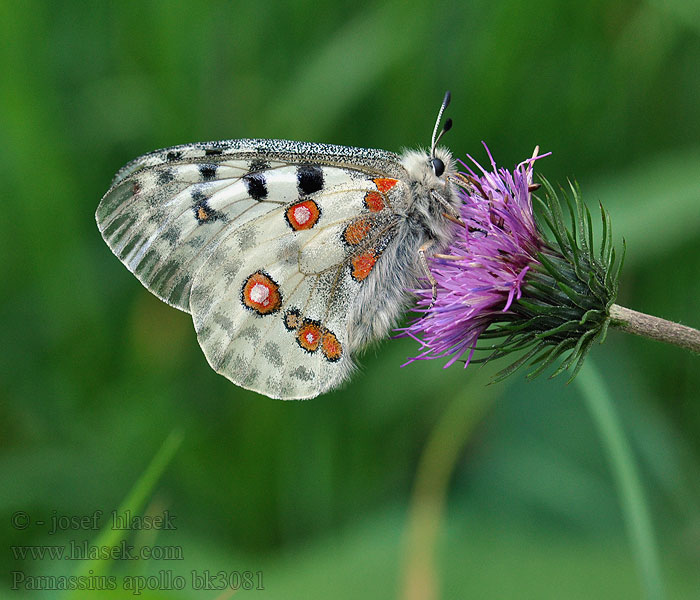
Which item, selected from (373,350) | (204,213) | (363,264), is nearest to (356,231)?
(363,264)

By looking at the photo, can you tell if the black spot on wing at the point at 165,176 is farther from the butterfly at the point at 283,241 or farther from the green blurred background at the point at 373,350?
the green blurred background at the point at 373,350

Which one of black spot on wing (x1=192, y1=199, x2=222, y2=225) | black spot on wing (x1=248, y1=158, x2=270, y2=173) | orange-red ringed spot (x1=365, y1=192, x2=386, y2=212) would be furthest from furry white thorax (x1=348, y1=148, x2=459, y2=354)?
black spot on wing (x1=192, y1=199, x2=222, y2=225)

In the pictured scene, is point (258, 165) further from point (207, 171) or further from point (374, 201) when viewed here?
point (374, 201)

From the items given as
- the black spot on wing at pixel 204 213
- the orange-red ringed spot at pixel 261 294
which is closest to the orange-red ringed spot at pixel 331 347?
the orange-red ringed spot at pixel 261 294

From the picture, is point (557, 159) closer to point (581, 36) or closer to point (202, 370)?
point (581, 36)

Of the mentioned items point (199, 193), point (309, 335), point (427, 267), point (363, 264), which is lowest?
point (309, 335)

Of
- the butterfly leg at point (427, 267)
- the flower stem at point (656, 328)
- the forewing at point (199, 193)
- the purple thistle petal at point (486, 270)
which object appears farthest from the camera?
the forewing at point (199, 193)
